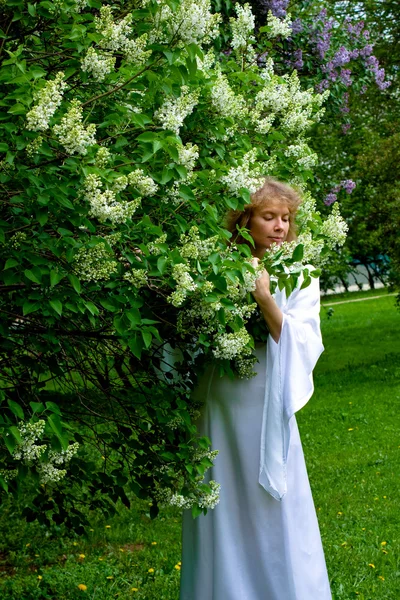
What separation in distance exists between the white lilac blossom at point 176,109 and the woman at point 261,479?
2.44 ft

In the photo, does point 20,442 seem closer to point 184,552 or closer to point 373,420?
point 184,552

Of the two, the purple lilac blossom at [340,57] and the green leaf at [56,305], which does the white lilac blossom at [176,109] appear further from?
the purple lilac blossom at [340,57]

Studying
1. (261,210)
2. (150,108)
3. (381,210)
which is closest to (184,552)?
(261,210)

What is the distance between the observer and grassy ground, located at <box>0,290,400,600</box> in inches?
208

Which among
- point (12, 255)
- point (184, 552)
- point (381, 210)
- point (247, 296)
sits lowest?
point (184, 552)

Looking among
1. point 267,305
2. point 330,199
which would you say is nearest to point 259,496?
point 267,305

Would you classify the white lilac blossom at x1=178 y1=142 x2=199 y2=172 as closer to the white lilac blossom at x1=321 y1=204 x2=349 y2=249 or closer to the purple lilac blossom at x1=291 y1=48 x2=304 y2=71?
the white lilac blossom at x1=321 y1=204 x2=349 y2=249

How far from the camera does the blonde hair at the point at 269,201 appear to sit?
12.1ft

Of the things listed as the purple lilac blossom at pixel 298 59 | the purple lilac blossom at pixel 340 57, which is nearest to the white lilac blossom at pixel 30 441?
the purple lilac blossom at pixel 298 59

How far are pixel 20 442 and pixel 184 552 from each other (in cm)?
130

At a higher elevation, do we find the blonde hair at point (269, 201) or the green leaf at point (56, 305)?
the blonde hair at point (269, 201)

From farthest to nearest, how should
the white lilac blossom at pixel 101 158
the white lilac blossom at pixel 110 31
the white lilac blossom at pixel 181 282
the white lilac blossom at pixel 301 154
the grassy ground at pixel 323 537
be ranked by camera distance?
the grassy ground at pixel 323 537
the white lilac blossom at pixel 301 154
the white lilac blossom at pixel 110 31
the white lilac blossom at pixel 181 282
the white lilac blossom at pixel 101 158

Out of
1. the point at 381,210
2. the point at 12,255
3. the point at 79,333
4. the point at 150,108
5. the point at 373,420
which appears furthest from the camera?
the point at 381,210

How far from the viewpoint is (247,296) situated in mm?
3225
